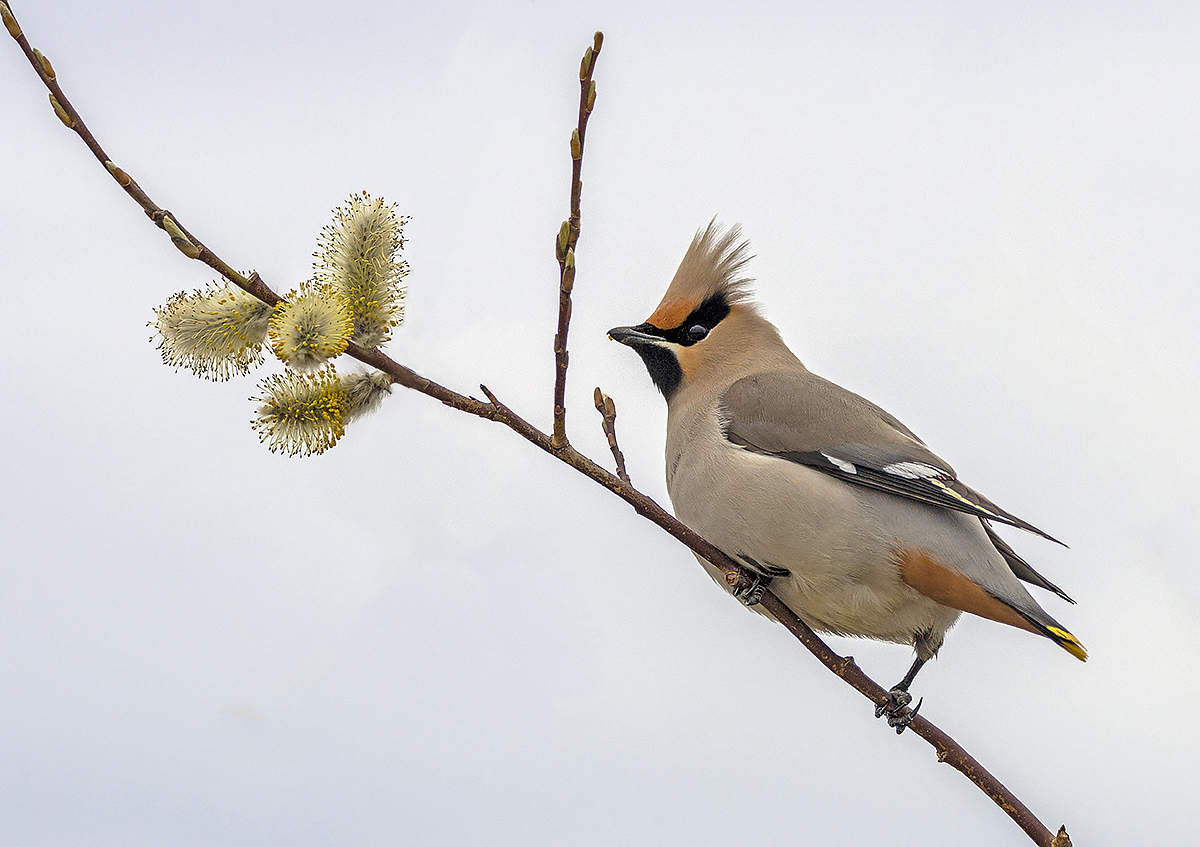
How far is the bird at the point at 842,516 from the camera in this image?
6.60ft

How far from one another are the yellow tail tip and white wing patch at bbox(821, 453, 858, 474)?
1.54 feet

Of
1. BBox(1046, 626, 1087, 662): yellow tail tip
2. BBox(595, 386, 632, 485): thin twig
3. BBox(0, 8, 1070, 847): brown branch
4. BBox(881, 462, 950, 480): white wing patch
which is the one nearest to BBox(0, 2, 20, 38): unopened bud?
BBox(0, 8, 1070, 847): brown branch

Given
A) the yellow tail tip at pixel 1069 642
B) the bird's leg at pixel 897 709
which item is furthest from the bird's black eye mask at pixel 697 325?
the yellow tail tip at pixel 1069 642

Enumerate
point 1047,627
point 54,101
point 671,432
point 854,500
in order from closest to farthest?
point 54,101, point 1047,627, point 854,500, point 671,432

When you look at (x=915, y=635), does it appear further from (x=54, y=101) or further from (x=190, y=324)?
(x=54, y=101)

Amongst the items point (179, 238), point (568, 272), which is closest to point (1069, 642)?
point (568, 272)

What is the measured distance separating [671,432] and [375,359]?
104 cm

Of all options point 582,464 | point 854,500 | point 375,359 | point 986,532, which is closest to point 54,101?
point 375,359

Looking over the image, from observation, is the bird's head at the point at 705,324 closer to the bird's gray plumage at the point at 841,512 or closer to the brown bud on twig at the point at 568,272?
the bird's gray plumage at the point at 841,512

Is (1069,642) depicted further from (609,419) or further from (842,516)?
(609,419)

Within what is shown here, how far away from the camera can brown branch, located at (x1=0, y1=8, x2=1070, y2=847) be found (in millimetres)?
1295

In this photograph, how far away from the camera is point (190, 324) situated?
155cm

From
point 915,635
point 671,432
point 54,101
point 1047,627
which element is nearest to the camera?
point 54,101

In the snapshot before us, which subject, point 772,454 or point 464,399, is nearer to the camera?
point 464,399
